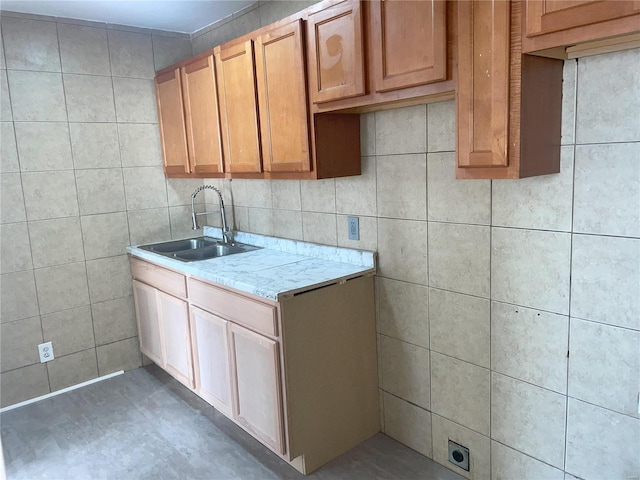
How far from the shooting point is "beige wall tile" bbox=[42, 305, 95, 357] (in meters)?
3.11

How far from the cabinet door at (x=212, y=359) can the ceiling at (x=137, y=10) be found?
172 cm

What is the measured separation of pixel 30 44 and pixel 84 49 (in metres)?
0.30

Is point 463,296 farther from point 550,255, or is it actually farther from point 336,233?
point 336,233

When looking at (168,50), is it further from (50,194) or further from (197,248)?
(197,248)

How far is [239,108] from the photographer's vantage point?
255 cm

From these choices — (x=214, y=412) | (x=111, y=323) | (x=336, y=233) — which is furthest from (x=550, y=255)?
(x=111, y=323)

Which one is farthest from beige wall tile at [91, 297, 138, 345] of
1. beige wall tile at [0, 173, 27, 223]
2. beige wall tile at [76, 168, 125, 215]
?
beige wall tile at [0, 173, 27, 223]

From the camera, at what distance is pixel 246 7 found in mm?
Answer: 2873

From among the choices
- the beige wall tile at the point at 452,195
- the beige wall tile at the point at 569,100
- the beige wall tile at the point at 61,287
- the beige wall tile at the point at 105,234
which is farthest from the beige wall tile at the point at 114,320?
the beige wall tile at the point at 569,100

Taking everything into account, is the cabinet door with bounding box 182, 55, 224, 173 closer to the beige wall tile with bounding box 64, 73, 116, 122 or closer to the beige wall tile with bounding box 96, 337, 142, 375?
the beige wall tile with bounding box 64, 73, 116, 122

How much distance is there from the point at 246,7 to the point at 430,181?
1.63m

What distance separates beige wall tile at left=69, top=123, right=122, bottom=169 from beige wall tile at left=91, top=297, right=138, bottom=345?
926 mm

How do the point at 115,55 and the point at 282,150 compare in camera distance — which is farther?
the point at 115,55

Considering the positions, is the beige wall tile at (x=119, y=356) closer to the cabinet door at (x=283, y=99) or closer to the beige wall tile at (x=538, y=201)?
the cabinet door at (x=283, y=99)
